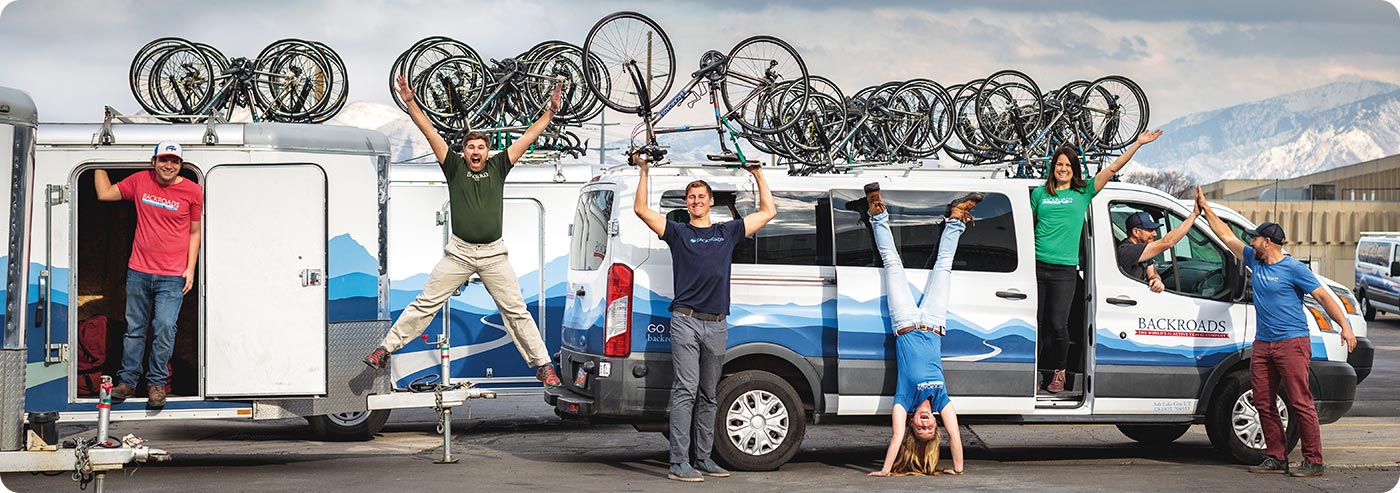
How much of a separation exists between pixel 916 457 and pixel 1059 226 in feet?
6.28

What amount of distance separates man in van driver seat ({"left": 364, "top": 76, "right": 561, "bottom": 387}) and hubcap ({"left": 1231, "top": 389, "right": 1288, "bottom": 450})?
4.84 m

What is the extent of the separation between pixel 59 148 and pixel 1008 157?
→ 8746 millimetres

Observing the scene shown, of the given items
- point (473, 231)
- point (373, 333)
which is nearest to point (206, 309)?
point (373, 333)

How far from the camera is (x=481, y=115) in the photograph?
42.7 ft

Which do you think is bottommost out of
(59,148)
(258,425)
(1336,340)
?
(258,425)

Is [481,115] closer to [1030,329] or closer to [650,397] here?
[650,397]

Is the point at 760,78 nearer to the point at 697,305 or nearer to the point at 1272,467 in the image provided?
the point at 697,305

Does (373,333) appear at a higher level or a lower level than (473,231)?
lower

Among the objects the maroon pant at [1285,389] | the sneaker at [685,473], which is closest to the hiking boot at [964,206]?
the maroon pant at [1285,389]

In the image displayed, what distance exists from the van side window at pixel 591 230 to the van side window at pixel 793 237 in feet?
3.16

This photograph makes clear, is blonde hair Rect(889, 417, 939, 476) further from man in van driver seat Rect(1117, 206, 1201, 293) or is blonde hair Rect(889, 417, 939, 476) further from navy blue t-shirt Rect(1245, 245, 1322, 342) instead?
navy blue t-shirt Rect(1245, 245, 1322, 342)

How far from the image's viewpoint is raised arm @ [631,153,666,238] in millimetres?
8906

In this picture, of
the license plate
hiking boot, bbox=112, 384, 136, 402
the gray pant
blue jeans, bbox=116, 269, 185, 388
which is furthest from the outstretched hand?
hiking boot, bbox=112, 384, 136, 402

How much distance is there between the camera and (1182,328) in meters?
9.73
